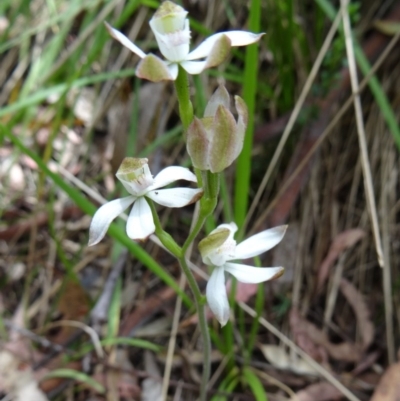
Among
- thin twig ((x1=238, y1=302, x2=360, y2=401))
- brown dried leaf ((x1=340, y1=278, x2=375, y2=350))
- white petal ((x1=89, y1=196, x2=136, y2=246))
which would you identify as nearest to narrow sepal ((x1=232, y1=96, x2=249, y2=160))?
white petal ((x1=89, y1=196, x2=136, y2=246))

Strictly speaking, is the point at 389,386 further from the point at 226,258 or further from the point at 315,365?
the point at 226,258

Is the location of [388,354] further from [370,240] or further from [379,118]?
[379,118]

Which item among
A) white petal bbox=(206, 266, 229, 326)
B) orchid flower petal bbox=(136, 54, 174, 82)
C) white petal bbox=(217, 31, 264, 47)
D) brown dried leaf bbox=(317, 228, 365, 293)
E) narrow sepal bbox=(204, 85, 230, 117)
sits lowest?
brown dried leaf bbox=(317, 228, 365, 293)

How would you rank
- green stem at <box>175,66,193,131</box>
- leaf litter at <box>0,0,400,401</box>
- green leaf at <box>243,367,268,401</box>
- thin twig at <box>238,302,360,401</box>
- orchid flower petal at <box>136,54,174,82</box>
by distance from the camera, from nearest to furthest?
orchid flower petal at <box>136,54,174,82</box>, green stem at <box>175,66,193,131</box>, green leaf at <box>243,367,268,401</box>, thin twig at <box>238,302,360,401</box>, leaf litter at <box>0,0,400,401</box>

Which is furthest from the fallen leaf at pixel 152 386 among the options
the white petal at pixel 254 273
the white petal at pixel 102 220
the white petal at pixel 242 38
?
the white petal at pixel 242 38

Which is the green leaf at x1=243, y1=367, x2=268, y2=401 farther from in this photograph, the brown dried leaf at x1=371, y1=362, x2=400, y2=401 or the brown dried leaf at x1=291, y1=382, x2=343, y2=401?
the brown dried leaf at x1=371, y1=362, x2=400, y2=401

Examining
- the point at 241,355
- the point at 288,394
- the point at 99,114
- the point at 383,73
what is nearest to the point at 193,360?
the point at 241,355
